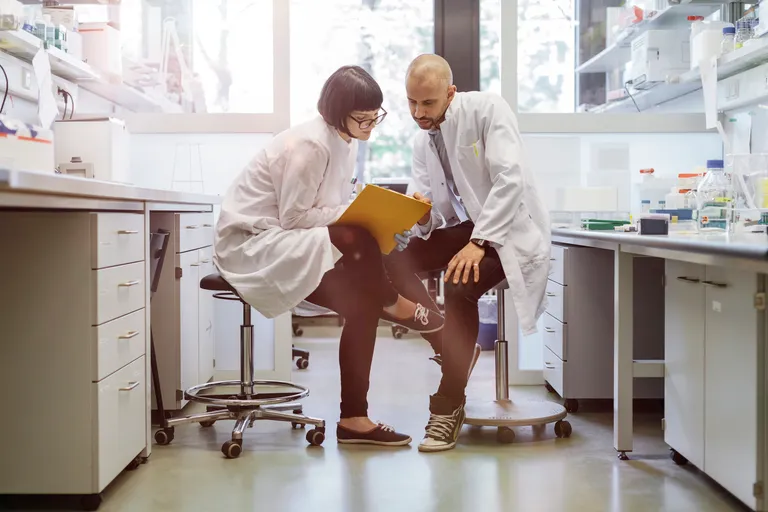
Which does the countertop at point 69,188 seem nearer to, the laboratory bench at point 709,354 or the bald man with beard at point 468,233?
the bald man with beard at point 468,233

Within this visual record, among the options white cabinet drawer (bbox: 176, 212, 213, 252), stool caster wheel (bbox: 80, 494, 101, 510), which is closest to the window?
white cabinet drawer (bbox: 176, 212, 213, 252)

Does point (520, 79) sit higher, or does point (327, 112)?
point (520, 79)

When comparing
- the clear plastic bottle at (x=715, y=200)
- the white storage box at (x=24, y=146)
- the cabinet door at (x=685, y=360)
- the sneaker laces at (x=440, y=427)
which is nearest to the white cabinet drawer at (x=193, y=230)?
the white storage box at (x=24, y=146)

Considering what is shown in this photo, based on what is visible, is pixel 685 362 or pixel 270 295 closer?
pixel 685 362

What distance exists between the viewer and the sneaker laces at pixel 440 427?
2438 millimetres

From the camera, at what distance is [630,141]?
11.6 feet

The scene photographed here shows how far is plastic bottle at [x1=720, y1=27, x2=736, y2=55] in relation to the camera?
118 inches

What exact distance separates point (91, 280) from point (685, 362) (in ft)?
4.82

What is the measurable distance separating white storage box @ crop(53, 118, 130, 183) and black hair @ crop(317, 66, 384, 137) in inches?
36.8

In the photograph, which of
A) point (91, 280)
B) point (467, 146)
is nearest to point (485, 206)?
point (467, 146)

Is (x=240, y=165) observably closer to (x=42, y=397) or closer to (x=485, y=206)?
(x=485, y=206)

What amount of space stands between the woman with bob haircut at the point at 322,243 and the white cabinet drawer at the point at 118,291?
28 centimetres

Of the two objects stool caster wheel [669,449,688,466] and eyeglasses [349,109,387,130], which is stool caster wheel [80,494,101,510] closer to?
eyeglasses [349,109,387,130]

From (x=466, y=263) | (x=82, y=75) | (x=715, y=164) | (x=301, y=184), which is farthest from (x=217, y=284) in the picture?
(x=715, y=164)
